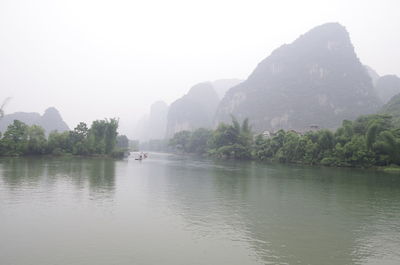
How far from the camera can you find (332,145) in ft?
175

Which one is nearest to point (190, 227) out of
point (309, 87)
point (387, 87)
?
point (309, 87)

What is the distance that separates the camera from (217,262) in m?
8.92

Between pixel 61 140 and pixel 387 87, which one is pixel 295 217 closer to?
pixel 61 140

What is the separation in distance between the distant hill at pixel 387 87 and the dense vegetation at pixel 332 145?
11741cm

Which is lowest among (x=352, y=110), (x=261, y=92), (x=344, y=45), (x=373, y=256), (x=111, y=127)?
(x=373, y=256)

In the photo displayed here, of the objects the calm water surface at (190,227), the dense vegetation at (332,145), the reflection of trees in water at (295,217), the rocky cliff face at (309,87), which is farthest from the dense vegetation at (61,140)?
the rocky cliff face at (309,87)

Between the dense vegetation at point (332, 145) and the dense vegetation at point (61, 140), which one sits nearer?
the dense vegetation at point (332, 145)

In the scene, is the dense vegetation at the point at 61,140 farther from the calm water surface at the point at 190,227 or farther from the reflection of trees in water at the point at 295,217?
the reflection of trees in water at the point at 295,217

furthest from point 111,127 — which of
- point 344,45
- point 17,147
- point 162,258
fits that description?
point 344,45

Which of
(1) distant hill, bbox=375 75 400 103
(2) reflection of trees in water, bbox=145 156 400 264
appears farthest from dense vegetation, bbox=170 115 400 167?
(1) distant hill, bbox=375 75 400 103

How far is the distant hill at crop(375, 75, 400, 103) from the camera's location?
163250 millimetres

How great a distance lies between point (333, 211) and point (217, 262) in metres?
9.58

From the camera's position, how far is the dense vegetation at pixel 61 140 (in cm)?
5631

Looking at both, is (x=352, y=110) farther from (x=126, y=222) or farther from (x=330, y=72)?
(x=126, y=222)
